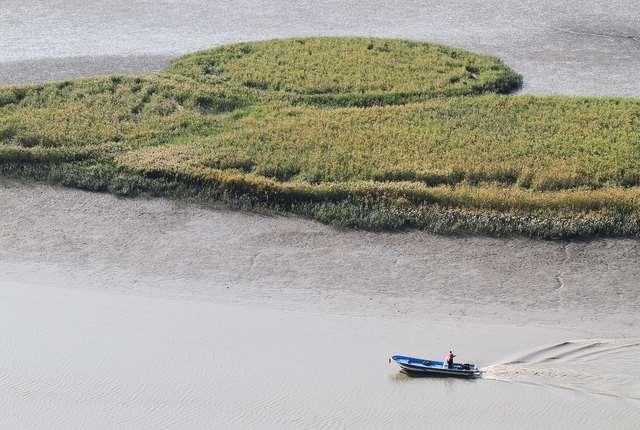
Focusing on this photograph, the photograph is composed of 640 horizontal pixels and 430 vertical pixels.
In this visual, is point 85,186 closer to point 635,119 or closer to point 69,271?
point 69,271

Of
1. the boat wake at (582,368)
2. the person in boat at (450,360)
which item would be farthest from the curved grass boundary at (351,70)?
the person in boat at (450,360)

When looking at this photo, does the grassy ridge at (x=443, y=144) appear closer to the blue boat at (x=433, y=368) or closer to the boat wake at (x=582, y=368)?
the boat wake at (x=582, y=368)

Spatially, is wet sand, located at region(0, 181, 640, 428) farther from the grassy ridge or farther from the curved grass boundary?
the curved grass boundary

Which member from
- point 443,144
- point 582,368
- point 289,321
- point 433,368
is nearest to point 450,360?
point 433,368

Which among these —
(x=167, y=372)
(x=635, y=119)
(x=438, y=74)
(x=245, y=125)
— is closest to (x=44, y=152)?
(x=245, y=125)

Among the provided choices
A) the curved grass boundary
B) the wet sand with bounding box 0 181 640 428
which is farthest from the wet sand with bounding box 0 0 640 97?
the wet sand with bounding box 0 181 640 428

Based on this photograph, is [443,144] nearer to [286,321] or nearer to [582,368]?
[286,321]
